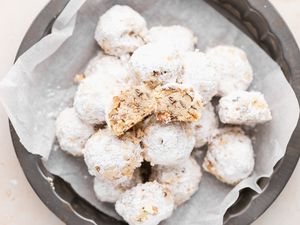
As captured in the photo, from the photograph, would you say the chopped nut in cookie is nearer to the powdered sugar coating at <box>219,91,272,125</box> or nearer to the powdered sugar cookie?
the powdered sugar cookie

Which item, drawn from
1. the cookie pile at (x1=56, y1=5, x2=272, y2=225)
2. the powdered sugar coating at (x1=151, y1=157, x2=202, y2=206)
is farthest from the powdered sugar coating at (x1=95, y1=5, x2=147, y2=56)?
the powdered sugar coating at (x1=151, y1=157, x2=202, y2=206)

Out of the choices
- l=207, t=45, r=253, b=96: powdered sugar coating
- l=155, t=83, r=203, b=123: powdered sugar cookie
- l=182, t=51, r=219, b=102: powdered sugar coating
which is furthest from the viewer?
l=207, t=45, r=253, b=96: powdered sugar coating

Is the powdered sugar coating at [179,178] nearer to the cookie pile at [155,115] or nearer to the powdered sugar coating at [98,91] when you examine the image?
the cookie pile at [155,115]

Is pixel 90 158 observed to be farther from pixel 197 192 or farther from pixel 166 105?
pixel 197 192

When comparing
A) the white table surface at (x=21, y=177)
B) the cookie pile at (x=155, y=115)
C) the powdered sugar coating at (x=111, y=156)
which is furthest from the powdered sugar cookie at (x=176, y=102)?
the white table surface at (x=21, y=177)

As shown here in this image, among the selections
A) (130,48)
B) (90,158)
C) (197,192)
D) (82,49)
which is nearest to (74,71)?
(82,49)

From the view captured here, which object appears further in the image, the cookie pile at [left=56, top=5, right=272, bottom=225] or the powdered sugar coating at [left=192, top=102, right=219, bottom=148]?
the powdered sugar coating at [left=192, top=102, right=219, bottom=148]

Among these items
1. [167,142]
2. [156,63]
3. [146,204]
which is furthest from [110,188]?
[156,63]
